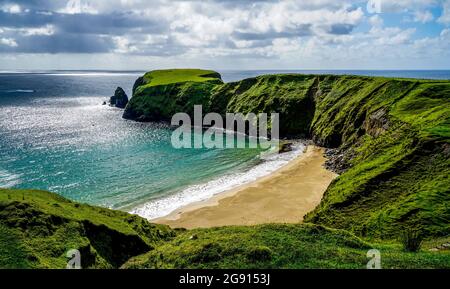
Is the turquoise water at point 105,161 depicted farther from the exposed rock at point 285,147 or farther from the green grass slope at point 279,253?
the green grass slope at point 279,253

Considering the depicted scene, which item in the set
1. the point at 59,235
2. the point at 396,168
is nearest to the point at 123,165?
the point at 396,168

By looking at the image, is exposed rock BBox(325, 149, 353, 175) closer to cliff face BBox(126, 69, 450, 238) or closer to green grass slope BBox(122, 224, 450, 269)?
cliff face BBox(126, 69, 450, 238)

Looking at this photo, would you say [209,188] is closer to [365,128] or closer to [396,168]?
[396,168]

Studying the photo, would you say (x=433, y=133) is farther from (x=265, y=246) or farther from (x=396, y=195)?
(x=265, y=246)

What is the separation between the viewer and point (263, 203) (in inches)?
1986

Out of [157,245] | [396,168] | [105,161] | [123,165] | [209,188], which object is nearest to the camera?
[157,245]

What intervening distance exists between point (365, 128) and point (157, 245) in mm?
53813

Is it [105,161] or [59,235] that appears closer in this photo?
[59,235]

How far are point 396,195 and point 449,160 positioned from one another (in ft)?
23.6

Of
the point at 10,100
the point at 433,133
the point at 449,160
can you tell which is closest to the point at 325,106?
the point at 433,133

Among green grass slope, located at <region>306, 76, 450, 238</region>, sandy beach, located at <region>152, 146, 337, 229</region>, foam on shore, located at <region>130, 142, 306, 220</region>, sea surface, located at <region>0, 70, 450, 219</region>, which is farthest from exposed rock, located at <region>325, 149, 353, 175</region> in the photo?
sea surface, located at <region>0, 70, 450, 219</region>

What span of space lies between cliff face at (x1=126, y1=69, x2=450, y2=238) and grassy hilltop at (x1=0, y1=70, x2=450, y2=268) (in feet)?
0.57

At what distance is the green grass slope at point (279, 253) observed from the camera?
68.6 feet
